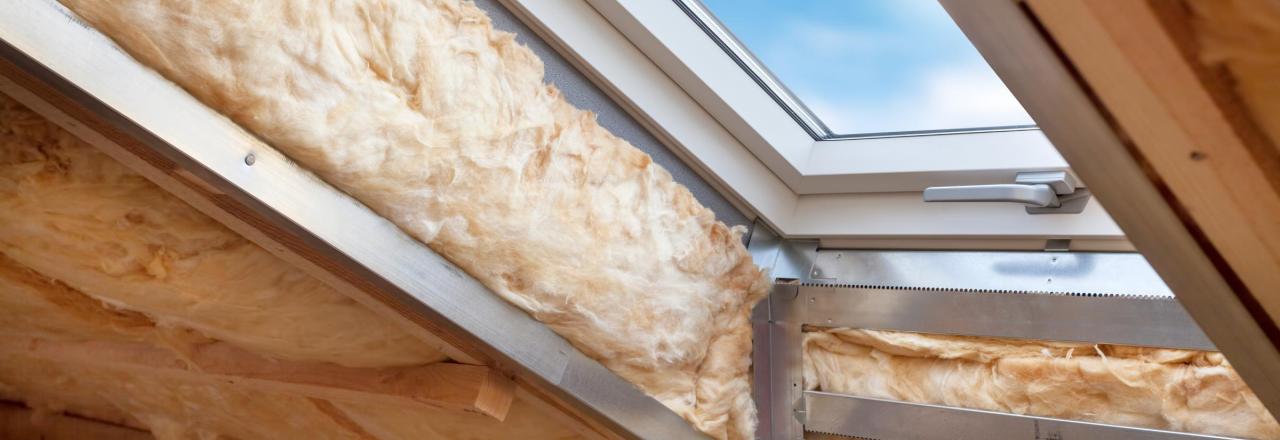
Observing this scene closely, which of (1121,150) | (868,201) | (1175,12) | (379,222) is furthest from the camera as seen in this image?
(868,201)

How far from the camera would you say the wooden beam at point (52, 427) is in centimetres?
300

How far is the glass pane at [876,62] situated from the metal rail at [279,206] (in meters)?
0.58

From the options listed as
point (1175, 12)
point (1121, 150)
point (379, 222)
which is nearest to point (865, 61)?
point (379, 222)

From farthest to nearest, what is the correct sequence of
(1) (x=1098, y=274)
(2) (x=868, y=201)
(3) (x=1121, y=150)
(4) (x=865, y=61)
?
1. (2) (x=868, y=201)
2. (4) (x=865, y=61)
3. (1) (x=1098, y=274)
4. (3) (x=1121, y=150)

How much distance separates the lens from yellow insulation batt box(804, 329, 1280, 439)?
139 cm

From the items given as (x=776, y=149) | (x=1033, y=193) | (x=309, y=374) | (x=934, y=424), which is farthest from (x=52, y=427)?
(x=1033, y=193)

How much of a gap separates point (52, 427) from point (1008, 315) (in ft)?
9.40

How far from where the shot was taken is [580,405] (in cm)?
156

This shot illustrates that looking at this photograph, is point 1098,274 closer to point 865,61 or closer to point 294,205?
point 865,61

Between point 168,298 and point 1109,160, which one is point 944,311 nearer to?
point 1109,160

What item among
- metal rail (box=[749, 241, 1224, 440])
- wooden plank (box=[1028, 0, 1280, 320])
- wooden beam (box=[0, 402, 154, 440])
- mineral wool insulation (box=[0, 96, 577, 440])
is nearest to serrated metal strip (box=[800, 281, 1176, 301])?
metal rail (box=[749, 241, 1224, 440])

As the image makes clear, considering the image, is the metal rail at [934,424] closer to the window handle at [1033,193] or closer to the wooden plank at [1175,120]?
the window handle at [1033,193]

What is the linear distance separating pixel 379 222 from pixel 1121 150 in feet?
2.97

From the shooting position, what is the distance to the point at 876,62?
160cm
